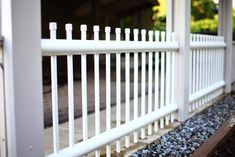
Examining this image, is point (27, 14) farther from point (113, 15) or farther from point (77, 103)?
point (113, 15)

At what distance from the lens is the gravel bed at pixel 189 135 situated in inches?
125

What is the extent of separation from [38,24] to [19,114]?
533mm

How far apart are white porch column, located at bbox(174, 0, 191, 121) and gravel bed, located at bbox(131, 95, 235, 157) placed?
263 millimetres

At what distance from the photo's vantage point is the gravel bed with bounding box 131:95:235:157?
3184mm

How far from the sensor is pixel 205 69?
5758 mm

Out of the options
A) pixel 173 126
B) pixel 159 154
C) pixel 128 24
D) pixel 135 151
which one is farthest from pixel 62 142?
pixel 128 24

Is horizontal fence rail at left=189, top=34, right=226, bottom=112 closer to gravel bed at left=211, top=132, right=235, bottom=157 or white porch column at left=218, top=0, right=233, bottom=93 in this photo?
white porch column at left=218, top=0, right=233, bottom=93

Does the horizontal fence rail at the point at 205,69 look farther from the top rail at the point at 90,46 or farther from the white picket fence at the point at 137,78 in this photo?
the top rail at the point at 90,46

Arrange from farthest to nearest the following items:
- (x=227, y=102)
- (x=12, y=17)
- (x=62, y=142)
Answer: (x=227, y=102) → (x=62, y=142) → (x=12, y=17)

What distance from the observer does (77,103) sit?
584cm

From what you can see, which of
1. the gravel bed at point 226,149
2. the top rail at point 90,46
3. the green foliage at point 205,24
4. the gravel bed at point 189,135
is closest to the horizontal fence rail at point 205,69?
the gravel bed at point 189,135

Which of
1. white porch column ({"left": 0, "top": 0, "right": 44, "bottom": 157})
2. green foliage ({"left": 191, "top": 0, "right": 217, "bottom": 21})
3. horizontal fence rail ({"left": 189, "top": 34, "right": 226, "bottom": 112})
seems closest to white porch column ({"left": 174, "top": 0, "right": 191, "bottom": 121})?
horizontal fence rail ({"left": 189, "top": 34, "right": 226, "bottom": 112})

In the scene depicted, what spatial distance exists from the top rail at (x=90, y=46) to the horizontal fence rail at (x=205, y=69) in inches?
52.8

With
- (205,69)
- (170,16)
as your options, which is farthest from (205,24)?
(170,16)
